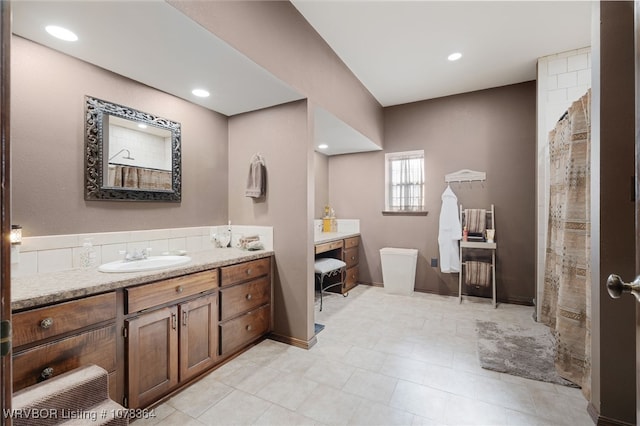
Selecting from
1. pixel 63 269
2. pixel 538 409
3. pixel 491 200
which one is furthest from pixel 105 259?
pixel 491 200

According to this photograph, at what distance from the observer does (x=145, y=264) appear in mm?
2020

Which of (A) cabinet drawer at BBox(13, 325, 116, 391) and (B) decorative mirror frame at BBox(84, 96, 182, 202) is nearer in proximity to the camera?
(A) cabinet drawer at BBox(13, 325, 116, 391)

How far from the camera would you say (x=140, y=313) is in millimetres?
1646

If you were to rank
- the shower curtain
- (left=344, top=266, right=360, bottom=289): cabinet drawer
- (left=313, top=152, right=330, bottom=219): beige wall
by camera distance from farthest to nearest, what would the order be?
(left=313, top=152, right=330, bottom=219): beige wall → (left=344, top=266, right=360, bottom=289): cabinet drawer → the shower curtain

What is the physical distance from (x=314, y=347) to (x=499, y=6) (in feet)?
11.0

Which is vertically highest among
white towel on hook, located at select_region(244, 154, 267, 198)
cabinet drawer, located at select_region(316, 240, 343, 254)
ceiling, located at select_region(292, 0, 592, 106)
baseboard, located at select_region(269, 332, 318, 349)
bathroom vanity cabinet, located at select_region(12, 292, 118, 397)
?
ceiling, located at select_region(292, 0, 592, 106)

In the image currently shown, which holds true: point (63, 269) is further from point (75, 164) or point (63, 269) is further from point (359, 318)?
point (359, 318)

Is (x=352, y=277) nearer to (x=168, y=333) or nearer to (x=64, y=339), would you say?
(x=168, y=333)

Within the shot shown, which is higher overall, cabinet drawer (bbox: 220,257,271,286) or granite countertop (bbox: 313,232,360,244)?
granite countertop (bbox: 313,232,360,244)

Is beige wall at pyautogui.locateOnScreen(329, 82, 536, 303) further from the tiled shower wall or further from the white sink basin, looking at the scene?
the white sink basin

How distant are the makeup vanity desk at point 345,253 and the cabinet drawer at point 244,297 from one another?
1.20 m

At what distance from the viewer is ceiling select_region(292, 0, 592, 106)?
2.34m

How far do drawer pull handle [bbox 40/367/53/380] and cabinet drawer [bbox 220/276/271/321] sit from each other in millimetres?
1006

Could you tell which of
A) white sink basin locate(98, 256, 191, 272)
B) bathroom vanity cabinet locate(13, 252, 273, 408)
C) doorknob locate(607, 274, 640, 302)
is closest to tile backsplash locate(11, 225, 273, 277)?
white sink basin locate(98, 256, 191, 272)
